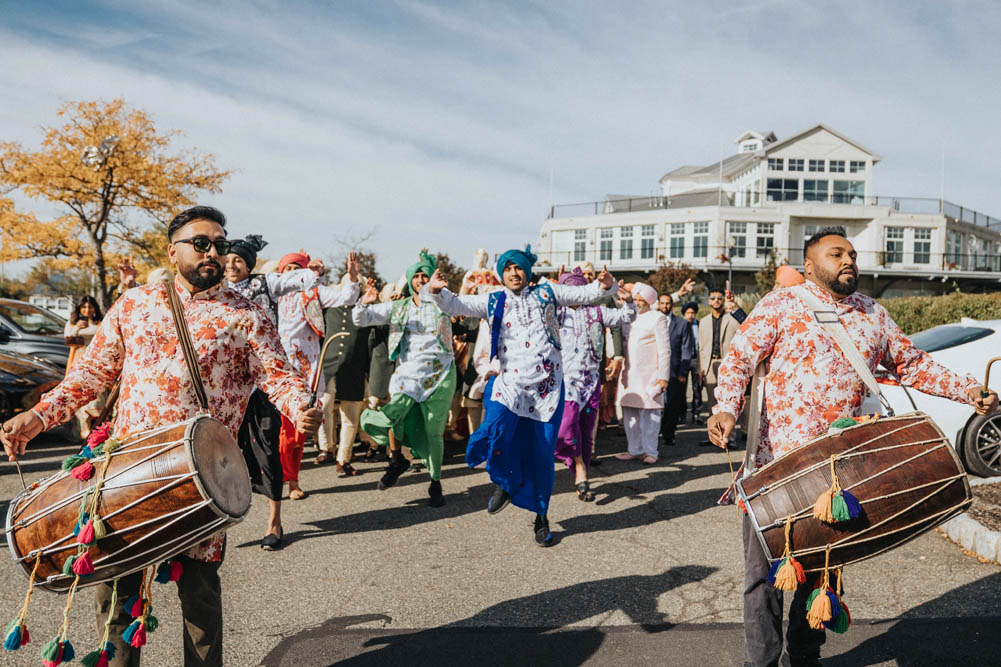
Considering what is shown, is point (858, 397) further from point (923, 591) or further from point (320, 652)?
point (320, 652)

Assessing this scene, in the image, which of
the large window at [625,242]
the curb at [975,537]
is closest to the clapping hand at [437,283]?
the curb at [975,537]

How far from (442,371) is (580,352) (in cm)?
158

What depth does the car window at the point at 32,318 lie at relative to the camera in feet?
40.4

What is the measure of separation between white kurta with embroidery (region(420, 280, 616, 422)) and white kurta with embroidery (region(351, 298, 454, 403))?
1.02 metres

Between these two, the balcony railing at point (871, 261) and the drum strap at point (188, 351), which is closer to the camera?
the drum strap at point (188, 351)

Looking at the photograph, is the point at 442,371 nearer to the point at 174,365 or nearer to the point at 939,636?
the point at 174,365

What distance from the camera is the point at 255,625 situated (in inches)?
160

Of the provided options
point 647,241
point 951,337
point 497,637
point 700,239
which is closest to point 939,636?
point 497,637

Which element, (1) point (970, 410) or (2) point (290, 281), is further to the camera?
(1) point (970, 410)

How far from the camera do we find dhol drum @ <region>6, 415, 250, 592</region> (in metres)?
2.64

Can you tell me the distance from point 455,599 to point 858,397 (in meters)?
2.48

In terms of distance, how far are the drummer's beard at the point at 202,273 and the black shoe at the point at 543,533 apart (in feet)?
10.8

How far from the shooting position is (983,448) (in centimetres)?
757

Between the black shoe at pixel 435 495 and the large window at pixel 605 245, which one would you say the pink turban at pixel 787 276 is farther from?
the large window at pixel 605 245
